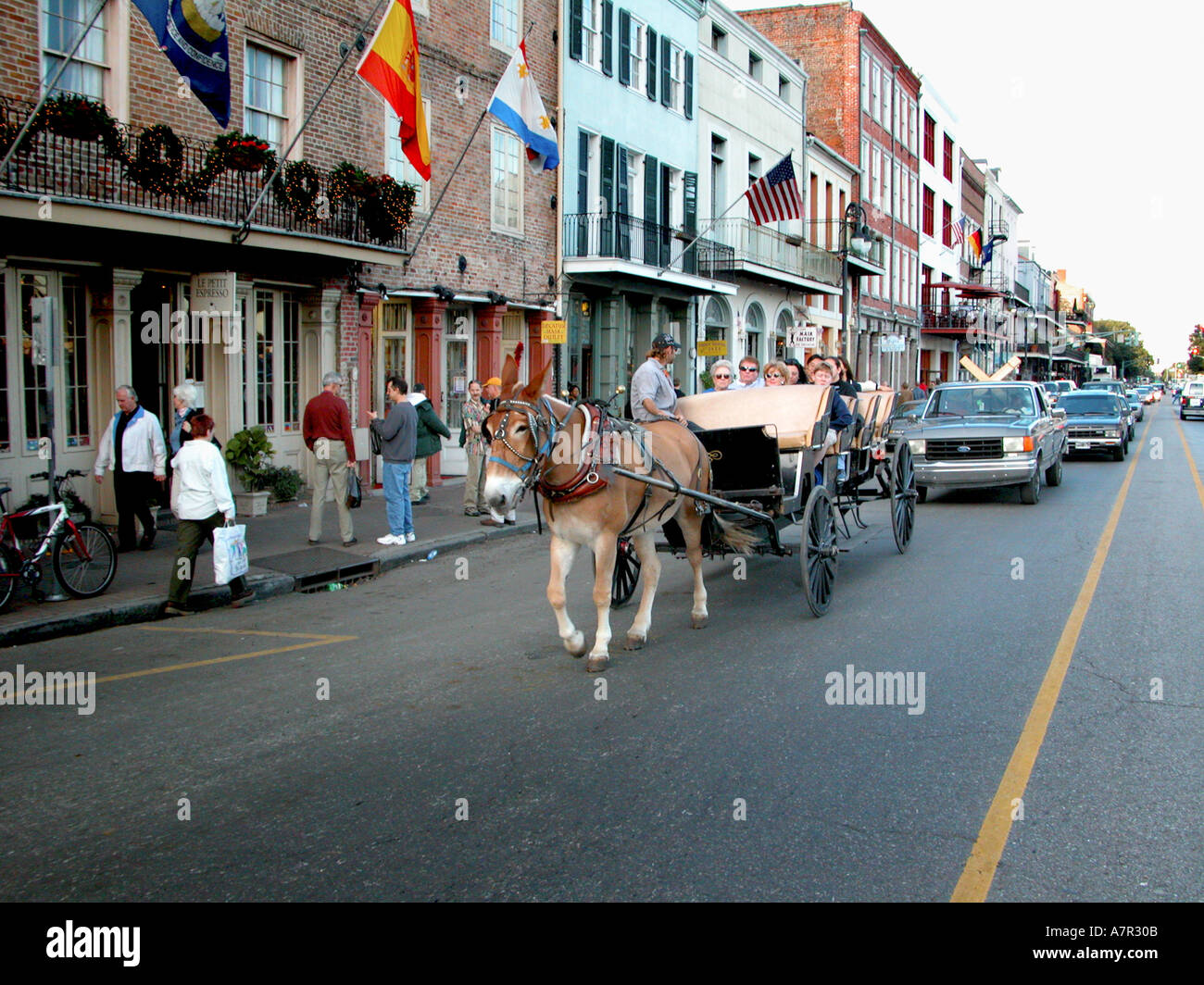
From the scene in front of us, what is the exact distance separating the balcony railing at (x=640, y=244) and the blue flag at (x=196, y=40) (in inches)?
458

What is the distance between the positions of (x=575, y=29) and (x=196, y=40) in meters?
12.9

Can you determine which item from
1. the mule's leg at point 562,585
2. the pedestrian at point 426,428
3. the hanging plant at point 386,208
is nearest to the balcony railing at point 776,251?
the hanging plant at point 386,208

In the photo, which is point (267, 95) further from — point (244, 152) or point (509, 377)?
point (509, 377)

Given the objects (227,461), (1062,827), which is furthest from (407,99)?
(1062,827)

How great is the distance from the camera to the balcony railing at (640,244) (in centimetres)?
2336

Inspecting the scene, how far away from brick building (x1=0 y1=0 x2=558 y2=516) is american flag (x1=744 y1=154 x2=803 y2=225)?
6014mm

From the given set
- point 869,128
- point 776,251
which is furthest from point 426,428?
point 869,128

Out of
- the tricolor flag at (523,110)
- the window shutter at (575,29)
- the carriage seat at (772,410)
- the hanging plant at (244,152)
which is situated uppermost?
the window shutter at (575,29)

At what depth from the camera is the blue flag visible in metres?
11.3

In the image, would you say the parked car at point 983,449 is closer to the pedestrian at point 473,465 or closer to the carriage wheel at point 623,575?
the pedestrian at point 473,465

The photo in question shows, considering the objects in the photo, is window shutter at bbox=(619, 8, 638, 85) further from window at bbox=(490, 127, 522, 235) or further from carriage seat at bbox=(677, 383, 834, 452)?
carriage seat at bbox=(677, 383, 834, 452)

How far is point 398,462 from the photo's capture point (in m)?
12.8

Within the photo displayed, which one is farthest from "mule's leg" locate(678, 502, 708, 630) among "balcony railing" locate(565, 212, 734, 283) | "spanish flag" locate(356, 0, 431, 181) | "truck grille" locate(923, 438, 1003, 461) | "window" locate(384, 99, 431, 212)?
"balcony railing" locate(565, 212, 734, 283)

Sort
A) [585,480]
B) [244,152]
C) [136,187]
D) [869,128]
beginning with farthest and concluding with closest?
[869,128] → [244,152] → [136,187] → [585,480]
